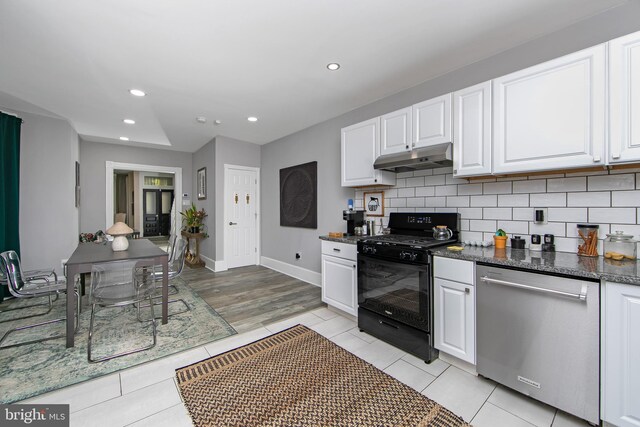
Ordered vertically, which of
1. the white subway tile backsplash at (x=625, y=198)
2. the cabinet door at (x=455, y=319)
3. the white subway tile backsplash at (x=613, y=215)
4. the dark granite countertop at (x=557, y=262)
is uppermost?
the white subway tile backsplash at (x=625, y=198)

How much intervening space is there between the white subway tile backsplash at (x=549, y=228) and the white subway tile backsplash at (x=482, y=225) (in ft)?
0.84

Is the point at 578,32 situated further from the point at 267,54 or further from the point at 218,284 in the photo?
the point at 218,284

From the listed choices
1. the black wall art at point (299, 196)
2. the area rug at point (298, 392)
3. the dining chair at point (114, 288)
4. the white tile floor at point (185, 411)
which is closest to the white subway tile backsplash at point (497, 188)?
the white tile floor at point (185, 411)

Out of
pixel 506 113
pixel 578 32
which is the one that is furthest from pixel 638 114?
pixel 578 32

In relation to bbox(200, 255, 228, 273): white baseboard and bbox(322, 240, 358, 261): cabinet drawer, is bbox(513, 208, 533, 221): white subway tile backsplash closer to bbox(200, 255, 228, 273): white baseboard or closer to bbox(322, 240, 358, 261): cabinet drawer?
bbox(322, 240, 358, 261): cabinet drawer

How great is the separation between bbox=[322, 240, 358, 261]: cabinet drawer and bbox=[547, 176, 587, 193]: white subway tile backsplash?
65.0 inches

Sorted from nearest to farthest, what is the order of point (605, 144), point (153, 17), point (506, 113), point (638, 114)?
point (638, 114)
point (605, 144)
point (153, 17)
point (506, 113)

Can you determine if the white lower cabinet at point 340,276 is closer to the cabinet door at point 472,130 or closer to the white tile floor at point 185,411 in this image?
the white tile floor at point 185,411

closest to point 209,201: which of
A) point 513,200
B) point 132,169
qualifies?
point 132,169

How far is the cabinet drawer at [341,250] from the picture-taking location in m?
2.72

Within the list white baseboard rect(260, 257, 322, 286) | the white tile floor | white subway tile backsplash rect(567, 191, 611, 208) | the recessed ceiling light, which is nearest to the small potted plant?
white baseboard rect(260, 257, 322, 286)

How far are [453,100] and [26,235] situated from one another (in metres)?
5.68

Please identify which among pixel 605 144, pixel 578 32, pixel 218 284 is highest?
pixel 578 32

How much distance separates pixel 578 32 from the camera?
190 cm
